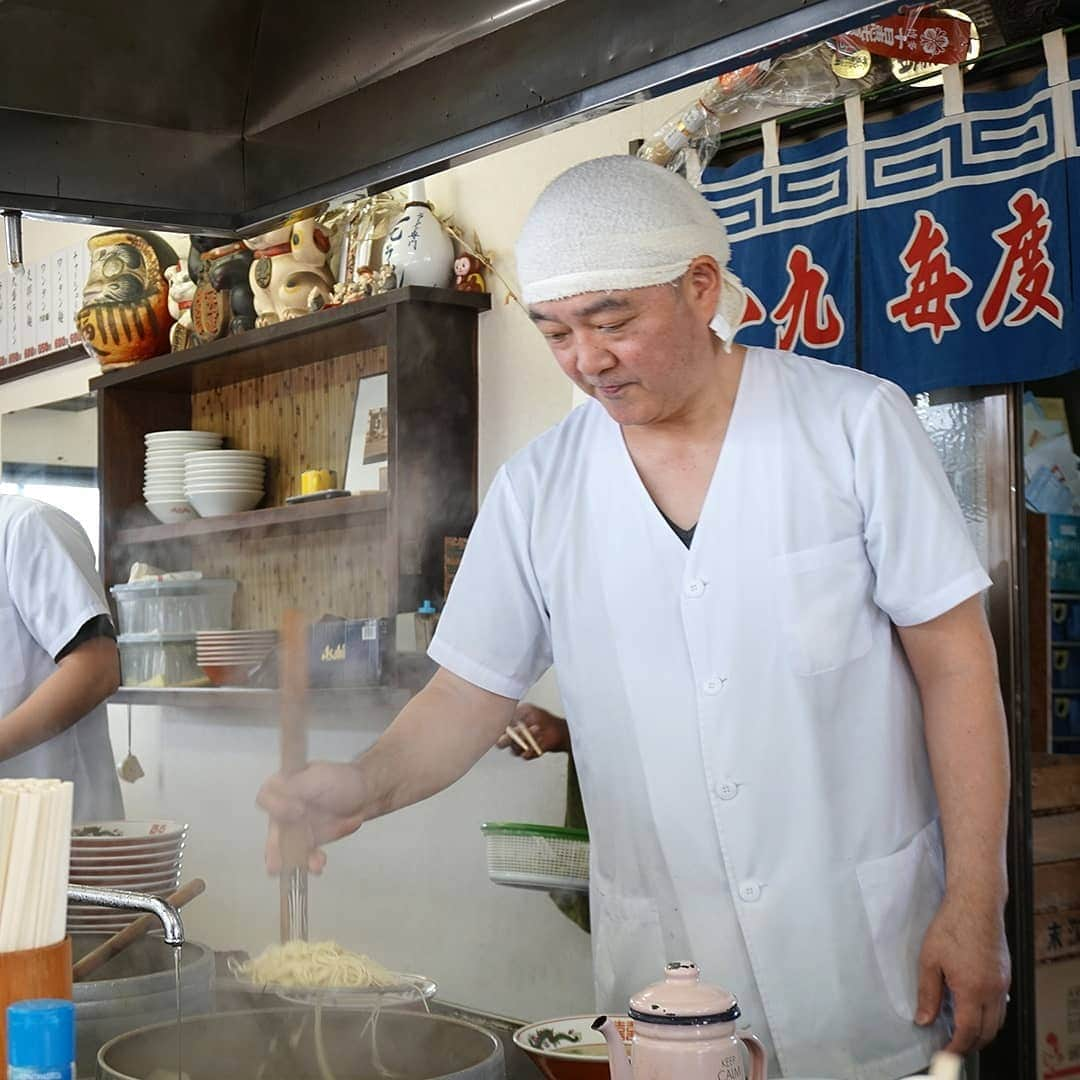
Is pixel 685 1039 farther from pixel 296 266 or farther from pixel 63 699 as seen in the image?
pixel 296 266

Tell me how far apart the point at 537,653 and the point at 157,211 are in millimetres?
722

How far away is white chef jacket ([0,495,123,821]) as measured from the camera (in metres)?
2.63

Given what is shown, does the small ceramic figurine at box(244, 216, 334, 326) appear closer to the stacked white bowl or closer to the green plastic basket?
the stacked white bowl

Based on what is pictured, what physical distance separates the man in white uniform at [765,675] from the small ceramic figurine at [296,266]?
204cm

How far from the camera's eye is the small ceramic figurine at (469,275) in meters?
3.32

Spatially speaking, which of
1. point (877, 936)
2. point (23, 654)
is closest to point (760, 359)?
point (877, 936)

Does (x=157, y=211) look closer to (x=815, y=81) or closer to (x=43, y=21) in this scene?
(x=43, y=21)

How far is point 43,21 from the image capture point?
141 cm

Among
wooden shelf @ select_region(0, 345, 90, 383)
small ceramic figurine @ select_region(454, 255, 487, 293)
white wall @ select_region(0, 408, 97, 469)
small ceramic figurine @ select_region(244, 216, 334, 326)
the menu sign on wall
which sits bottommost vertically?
white wall @ select_region(0, 408, 97, 469)

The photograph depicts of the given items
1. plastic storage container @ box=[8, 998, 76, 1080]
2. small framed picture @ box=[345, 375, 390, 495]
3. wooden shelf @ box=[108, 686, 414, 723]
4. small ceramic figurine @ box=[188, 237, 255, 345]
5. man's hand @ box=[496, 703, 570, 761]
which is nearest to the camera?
plastic storage container @ box=[8, 998, 76, 1080]

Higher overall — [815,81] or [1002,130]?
[815,81]

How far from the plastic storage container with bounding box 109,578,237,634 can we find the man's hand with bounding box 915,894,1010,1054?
2715 millimetres

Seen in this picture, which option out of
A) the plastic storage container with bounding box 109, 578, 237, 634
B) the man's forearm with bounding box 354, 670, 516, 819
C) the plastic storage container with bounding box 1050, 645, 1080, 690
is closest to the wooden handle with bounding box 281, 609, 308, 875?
the man's forearm with bounding box 354, 670, 516, 819

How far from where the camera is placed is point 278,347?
377cm
